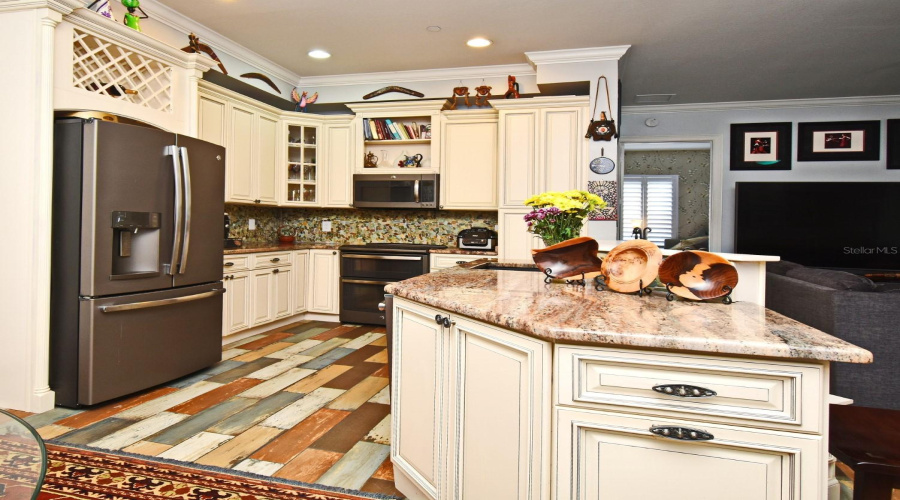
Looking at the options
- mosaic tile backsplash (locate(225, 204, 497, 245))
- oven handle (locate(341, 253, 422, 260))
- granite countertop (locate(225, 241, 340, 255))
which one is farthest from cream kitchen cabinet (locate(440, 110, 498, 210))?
granite countertop (locate(225, 241, 340, 255))

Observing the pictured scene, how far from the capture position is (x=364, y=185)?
17.1ft

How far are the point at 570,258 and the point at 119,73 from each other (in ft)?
10.5

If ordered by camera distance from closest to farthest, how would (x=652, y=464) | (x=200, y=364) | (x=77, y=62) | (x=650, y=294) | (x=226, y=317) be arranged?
(x=652, y=464) → (x=650, y=294) → (x=77, y=62) → (x=200, y=364) → (x=226, y=317)

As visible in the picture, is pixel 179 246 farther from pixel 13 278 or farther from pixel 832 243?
pixel 832 243

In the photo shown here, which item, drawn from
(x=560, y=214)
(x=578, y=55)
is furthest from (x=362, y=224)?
(x=560, y=214)

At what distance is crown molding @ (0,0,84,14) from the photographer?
8.27ft

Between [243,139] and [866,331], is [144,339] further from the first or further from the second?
[866,331]

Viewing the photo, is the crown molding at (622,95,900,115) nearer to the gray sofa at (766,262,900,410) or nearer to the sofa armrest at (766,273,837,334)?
the sofa armrest at (766,273,837,334)

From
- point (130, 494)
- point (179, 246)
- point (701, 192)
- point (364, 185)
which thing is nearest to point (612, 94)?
point (364, 185)

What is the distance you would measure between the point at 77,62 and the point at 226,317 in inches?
80.8

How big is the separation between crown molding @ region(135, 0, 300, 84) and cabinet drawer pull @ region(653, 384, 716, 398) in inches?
157

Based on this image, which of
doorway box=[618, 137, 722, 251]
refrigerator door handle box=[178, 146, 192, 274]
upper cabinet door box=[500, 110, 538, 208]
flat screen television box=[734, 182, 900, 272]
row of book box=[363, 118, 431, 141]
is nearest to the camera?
refrigerator door handle box=[178, 146, 192, 274]

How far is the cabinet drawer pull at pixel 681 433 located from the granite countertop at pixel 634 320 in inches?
6.9

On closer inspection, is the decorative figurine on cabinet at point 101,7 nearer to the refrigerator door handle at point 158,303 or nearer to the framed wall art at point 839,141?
the refrigerator door handle at point 158,303
